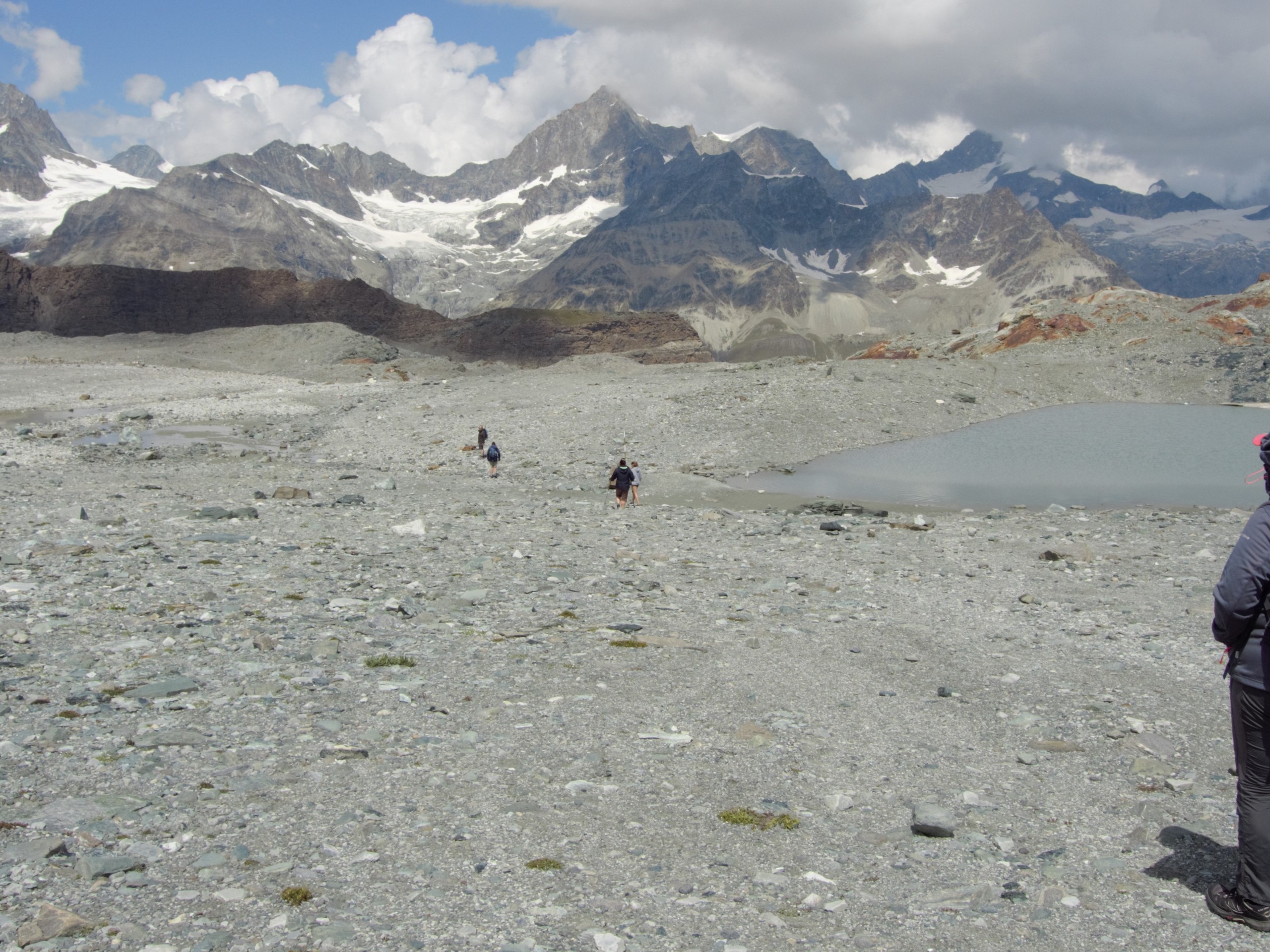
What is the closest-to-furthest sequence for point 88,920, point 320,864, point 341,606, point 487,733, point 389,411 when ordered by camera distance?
point 88,920
point 320,864
point 487,733
point 341,606
point 389,411

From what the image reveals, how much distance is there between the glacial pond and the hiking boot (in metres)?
22.4

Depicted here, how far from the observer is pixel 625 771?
8648 mm

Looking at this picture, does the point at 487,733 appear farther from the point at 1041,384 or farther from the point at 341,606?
the point at 1041,384

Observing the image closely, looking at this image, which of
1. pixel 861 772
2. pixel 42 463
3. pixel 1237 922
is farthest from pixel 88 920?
pixel 42 463

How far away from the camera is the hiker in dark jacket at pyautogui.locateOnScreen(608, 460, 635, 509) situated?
25.7 m

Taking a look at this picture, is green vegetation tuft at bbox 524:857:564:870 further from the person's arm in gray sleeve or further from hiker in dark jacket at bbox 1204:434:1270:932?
the person's arm in gray sleeve

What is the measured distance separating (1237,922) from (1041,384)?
57.3 meters

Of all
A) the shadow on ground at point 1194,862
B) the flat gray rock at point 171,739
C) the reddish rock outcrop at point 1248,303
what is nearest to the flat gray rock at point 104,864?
the flat gray rock at point 171,739

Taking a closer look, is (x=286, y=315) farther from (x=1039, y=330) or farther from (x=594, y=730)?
(x=594, y=730)

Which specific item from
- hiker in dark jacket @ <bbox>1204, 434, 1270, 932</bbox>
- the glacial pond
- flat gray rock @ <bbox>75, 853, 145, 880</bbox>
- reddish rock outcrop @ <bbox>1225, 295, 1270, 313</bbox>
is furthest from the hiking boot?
reddish rock outcrop @ <bbox>1225, 295, 1270, 313</bbox>

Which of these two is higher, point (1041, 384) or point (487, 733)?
point (1041, 384)

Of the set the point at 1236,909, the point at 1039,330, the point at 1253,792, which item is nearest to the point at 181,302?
the point at 1039,330

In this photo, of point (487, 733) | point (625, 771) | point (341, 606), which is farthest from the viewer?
point (341, 606)

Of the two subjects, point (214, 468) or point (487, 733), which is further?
point (214, 468)
